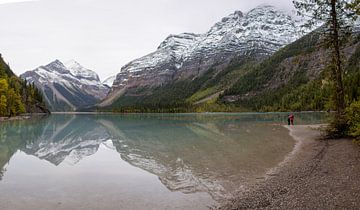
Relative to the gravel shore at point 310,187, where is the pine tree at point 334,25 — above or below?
above

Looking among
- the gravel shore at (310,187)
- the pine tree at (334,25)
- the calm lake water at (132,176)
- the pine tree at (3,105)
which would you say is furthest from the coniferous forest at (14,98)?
the gravel shore at (310,187)

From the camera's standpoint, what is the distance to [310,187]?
15.6m

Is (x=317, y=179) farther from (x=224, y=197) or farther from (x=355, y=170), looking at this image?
(x=224, y=197)

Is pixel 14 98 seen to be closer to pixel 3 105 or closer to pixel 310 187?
pixel 3 105

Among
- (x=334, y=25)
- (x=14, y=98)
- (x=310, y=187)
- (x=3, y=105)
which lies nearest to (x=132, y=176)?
(x=310, y=187)

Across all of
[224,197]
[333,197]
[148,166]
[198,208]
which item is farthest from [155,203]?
[148,166]

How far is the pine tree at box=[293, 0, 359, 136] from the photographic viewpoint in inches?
1204

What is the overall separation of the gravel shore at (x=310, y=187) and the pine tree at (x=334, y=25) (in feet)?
35.2

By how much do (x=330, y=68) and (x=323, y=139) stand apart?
8754 millimetres

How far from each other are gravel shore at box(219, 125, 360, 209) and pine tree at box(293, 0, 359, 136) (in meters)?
10.7

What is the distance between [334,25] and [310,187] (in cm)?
2141

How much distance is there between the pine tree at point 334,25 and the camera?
30594mm

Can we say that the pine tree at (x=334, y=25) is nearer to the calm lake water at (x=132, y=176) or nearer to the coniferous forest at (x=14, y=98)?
the calm lake water at (x=132, y=176)

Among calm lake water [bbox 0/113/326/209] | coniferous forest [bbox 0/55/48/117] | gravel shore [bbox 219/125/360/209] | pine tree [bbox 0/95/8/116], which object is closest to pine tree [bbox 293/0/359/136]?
calm lake water [bbox 0/113/326/209]
